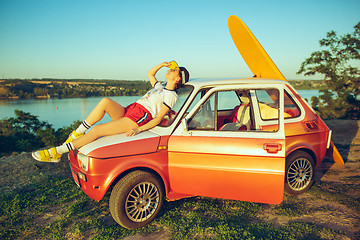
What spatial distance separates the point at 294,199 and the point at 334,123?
942 centimetres

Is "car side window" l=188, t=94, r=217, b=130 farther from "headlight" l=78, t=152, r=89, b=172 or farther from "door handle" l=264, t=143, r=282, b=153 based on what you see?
"headlight" l=78, t=152, r=89, b=172

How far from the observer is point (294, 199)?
14.9 ft

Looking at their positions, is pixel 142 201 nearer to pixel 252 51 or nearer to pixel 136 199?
pixel 136 199

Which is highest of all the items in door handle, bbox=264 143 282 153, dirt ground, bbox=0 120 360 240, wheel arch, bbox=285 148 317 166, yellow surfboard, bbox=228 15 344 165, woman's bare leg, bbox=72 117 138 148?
yellow surfboard, bbox=228 15 344 165

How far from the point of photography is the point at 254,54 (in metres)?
5.41

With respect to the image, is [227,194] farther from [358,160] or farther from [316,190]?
[358,160]

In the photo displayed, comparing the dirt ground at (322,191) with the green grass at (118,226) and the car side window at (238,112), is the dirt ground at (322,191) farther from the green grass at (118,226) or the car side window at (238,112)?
the car side window at (238,112)

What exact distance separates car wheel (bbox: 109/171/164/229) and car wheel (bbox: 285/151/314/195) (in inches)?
98.9

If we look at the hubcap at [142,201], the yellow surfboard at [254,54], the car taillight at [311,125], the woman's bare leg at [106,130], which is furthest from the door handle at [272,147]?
the woman's bare leg at [106,130]

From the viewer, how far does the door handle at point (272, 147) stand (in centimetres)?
336

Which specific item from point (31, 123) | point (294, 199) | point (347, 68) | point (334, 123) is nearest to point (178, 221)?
point (294, 199)

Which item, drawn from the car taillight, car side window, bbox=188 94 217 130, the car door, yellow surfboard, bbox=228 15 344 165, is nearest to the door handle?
the car door

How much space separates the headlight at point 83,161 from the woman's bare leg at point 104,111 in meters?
0.81

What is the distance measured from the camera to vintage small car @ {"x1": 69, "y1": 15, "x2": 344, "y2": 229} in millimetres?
3365
